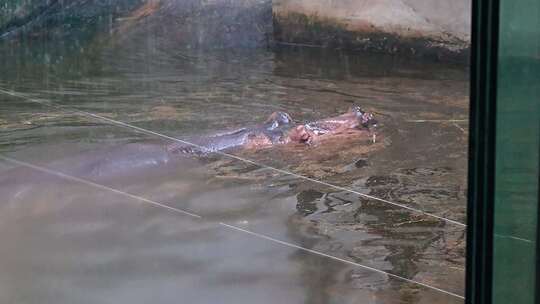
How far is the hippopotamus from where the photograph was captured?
3.42m

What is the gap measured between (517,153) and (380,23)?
5994mm

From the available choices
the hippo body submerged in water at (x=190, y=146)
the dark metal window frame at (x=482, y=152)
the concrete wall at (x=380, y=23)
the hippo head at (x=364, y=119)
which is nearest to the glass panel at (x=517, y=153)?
the dark metal window frame at (x=482, y=152)

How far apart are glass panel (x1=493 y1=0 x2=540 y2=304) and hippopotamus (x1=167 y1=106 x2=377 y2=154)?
2795 millimetres

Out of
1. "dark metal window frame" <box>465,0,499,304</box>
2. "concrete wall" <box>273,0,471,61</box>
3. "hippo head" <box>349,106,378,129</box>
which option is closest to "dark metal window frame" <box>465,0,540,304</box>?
"dark metal window frame" <box>465,0,499,304</box>

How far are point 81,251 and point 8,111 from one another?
2228 mm

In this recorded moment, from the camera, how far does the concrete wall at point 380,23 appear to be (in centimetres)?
612

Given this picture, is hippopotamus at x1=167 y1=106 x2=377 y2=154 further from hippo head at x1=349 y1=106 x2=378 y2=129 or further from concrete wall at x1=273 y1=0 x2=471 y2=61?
concrete wall at x1=273 y1=0 x2=471 y2=61

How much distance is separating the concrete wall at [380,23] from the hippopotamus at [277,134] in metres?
2.55

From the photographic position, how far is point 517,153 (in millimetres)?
583

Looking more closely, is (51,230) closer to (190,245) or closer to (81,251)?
(81,251)

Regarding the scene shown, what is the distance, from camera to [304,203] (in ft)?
8.92

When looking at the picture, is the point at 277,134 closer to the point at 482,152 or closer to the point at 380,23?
the point at 482,152

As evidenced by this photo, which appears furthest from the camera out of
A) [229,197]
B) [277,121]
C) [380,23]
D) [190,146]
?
[380,23]

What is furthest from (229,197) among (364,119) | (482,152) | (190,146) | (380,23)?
(380,23)
